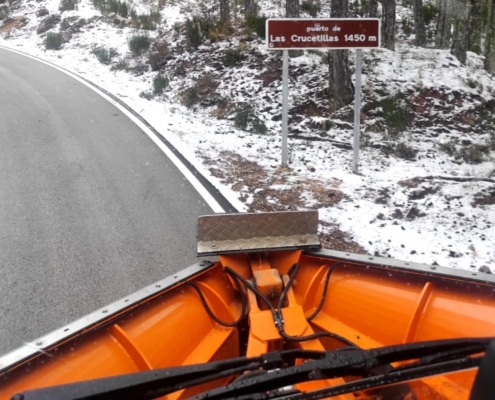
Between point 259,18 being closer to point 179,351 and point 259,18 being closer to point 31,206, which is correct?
point 31,206

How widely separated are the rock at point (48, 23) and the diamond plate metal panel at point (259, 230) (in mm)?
20949

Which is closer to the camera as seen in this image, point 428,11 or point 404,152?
point 404,152

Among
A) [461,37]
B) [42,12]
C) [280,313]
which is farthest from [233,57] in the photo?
[42,12]

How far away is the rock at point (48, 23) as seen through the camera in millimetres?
21516

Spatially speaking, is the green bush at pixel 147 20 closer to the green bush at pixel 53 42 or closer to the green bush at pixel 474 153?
the green bush at pixel 53 42

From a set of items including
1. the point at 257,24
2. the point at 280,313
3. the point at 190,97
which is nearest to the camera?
the point at 280,313

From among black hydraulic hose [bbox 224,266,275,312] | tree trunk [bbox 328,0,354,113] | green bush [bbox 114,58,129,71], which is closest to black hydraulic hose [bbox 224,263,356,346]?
black hydraulic hose [bbox 224,266,275,312]

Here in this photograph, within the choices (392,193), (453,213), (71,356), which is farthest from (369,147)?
(71,356)

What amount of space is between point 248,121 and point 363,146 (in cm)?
255

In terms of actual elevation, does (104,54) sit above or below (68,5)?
below

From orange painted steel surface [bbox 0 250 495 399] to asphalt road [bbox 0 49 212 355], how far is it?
5.64 ft

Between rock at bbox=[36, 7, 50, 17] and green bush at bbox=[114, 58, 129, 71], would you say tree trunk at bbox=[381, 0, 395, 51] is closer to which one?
green bush at bbox=[114, 58, 129, 71]

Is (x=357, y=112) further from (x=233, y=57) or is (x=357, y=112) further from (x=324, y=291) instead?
(x=233, y=57)

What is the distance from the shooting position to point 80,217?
250 inches
